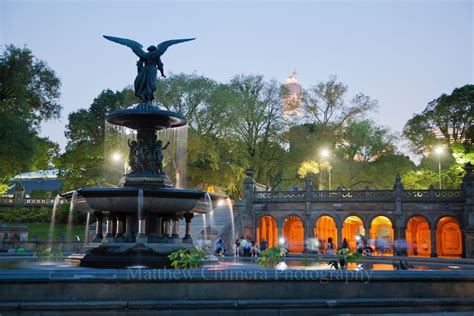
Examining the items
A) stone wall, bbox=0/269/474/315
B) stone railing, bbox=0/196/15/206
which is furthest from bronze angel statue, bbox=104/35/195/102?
stone railing, bbox=0/196/15/206

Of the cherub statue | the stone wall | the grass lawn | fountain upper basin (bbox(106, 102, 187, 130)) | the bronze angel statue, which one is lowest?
the stone wall

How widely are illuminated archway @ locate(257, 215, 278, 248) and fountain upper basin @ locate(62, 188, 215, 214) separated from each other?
107ft

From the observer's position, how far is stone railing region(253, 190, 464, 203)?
139 feet

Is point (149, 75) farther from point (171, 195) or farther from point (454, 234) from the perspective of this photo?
point (454, 234)

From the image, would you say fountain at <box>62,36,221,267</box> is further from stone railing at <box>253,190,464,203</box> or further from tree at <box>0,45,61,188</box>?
stone railing at <box>253,190,464,203</box>

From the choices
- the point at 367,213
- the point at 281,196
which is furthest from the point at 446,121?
the point at 281,196

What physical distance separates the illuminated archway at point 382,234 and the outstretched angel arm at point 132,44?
105 ft

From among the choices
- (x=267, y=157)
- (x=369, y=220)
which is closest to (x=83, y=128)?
(x=267, y=157)

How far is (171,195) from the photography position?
15.7 meters

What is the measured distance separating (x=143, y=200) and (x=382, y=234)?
61486 millimetres

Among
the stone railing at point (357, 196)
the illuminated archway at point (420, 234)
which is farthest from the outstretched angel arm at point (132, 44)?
the illuminated archway at point (420, 234)

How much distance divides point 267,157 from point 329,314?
4769 centimetres

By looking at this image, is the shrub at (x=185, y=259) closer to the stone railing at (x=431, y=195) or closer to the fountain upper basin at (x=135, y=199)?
the fountain upper basin at (x=135, y=199)

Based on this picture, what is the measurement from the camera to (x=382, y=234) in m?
72.4
